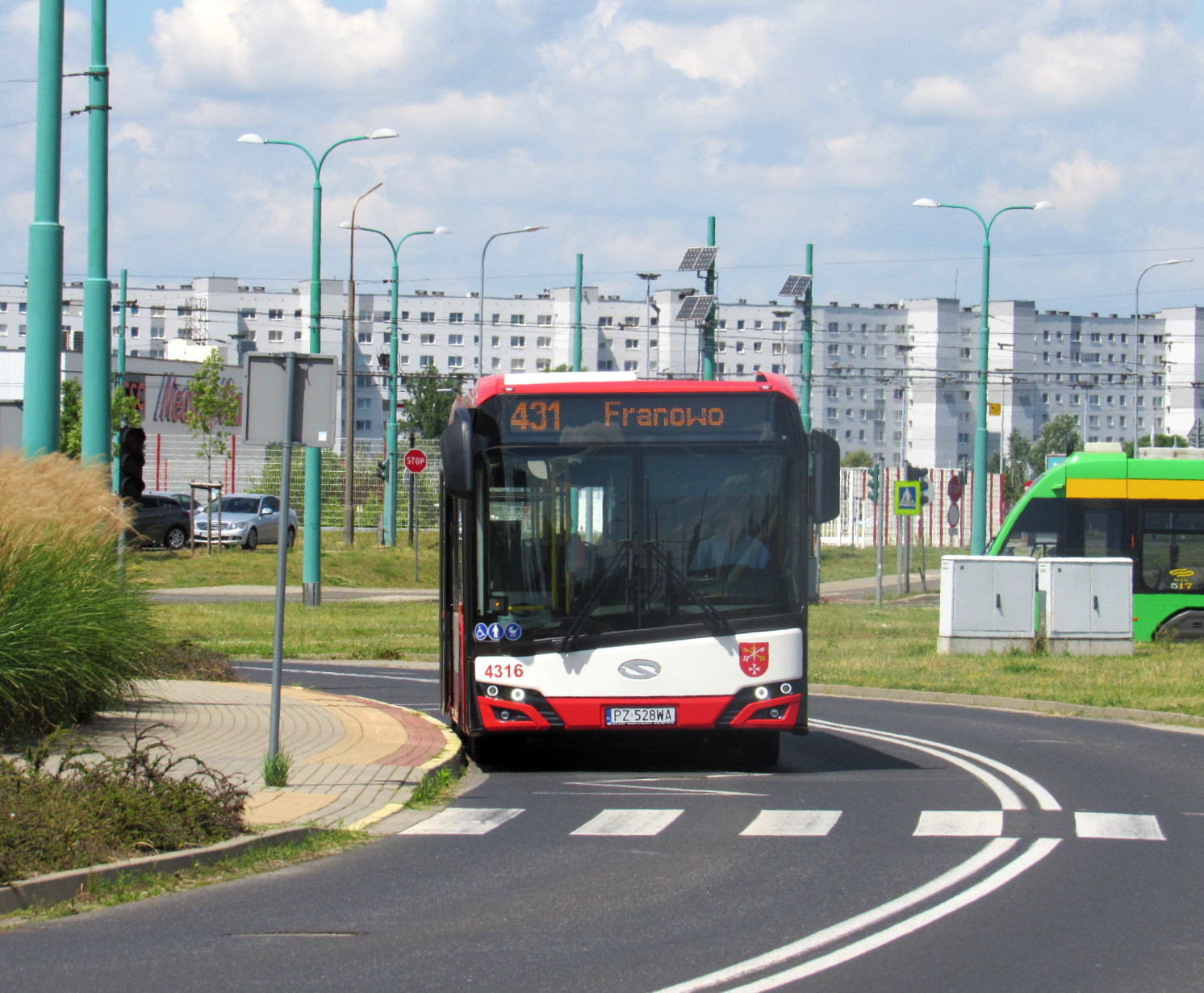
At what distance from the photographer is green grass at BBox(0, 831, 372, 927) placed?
7207 millimetres

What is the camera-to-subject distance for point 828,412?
153250 millimetres

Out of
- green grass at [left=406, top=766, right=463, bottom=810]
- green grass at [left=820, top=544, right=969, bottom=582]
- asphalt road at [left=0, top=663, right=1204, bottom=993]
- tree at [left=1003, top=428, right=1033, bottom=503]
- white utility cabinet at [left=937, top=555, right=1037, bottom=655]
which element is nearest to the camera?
asphalt road at [left=0, top=663, right=1204, bottom=993]

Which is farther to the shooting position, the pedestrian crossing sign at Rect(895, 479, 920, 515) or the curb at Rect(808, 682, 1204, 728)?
the pedestrian crossing sign at Rect(895, 479, 920, 515)

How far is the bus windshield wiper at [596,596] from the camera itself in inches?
466

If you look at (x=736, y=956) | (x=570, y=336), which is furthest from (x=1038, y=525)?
(x=570, y=336)

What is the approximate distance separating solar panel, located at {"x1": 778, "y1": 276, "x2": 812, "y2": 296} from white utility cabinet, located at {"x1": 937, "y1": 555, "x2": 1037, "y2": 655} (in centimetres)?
1785

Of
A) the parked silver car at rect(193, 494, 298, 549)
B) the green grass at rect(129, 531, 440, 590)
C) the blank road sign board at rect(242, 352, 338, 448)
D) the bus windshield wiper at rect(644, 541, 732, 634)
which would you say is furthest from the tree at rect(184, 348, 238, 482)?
the blank road sign board at rect(242, 352, 338, 448)

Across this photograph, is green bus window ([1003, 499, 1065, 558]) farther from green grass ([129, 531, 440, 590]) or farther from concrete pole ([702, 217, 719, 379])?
green grass ([129, 531, 440, 590])

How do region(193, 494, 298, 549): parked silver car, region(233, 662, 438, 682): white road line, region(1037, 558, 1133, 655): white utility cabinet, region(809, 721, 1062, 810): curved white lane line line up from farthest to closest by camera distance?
1. region(193, 494, 298, 549): parked silver car
2. region(1037, 558, 1133, 655): white utility cabinet
3. region(233, 662, 438, 682): white road line
4. region(809, 721, 1062, 810): curved white lane line

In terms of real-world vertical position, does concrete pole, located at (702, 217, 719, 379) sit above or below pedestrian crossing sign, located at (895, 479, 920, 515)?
above

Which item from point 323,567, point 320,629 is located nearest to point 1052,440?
point 323,567

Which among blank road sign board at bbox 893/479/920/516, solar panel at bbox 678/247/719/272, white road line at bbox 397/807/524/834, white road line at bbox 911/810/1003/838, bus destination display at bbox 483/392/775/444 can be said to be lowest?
white road line at bbox 397/807/524/834

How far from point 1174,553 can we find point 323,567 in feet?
74.9

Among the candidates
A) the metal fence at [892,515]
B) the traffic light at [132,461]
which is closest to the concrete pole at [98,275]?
the traffic light at [132,461]
